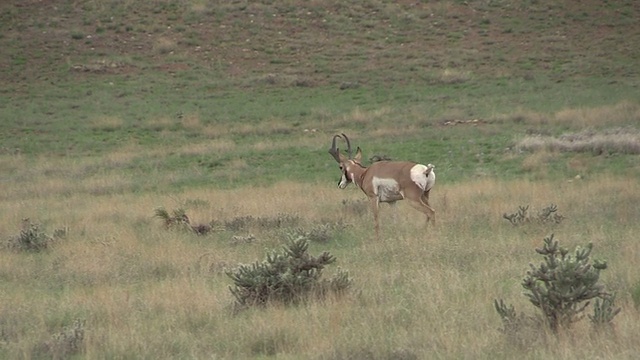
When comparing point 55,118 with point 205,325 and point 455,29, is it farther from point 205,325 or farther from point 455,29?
point 205,325

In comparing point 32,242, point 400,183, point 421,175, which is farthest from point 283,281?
point 32,242

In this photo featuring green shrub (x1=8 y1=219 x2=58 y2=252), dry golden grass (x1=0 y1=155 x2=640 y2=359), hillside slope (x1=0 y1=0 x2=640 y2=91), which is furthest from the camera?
hillside slope (x1=0 y1=0 x2=640 y2=91)

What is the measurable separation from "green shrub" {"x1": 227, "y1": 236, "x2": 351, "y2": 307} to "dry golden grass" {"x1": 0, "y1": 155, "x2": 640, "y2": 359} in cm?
26

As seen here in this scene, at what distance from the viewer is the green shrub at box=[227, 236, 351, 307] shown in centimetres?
936

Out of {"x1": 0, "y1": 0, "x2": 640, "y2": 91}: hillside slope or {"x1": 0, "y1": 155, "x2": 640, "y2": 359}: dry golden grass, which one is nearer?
{"x1": 0, "y1": 155, "x2": 640, "y2": 359}: dry golden grass

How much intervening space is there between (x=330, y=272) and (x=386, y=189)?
13.4 feet

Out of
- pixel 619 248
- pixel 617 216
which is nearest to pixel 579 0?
pixel 617 216

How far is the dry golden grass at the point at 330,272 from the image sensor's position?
7500mm

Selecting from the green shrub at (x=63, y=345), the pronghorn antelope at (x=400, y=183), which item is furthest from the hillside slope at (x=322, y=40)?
the green shrub at (x=63, y=345)

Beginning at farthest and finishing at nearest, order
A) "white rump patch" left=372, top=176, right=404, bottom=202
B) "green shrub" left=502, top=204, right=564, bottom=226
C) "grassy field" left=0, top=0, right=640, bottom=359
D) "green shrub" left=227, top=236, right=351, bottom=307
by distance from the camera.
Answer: "white rump patch" left=372, top=176, right=404, bottom=202
"green shrub" left=502, top=204, right=564, bottom=226
"green shrub" left=227, top=236, right=351, bottom=307
"grassy field" left=0, top=0, right=640, bottom=359

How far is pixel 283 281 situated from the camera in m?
9.42

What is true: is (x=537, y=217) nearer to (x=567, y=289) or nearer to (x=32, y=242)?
(x=567, y=289)

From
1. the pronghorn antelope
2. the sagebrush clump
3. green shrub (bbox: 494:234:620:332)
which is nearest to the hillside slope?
the pronghorn antelope

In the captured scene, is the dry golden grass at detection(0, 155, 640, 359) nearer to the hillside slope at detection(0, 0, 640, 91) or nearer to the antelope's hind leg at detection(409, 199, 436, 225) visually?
the antelope's hind leg at detection(409, 199, 436, 225)
